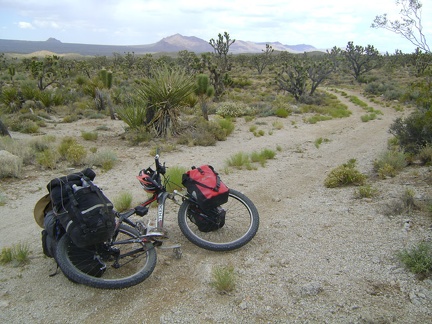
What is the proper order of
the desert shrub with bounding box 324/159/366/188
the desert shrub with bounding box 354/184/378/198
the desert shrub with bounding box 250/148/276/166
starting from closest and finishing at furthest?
the desert shrub with bounding box 354/184/378/198, the desert shrub with bounding box 324/159/366/188, the desert shrub with bounding box 250/148/276/166

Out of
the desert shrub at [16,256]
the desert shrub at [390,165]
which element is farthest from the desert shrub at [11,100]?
the desert shrub at [390,165]

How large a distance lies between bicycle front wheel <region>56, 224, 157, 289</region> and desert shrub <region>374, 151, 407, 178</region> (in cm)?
477

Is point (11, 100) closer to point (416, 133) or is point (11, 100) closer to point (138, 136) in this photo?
point (138, 136)

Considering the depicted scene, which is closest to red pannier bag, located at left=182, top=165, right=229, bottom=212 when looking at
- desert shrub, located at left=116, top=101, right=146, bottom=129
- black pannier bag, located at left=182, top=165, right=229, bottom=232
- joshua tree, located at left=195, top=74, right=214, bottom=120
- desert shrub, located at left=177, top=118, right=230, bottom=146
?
black pannier bag, located at left=182, top=165, right=229, bottom=232

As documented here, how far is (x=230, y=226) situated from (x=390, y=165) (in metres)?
3.87

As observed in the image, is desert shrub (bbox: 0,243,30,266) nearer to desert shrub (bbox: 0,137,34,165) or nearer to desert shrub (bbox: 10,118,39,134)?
desert shrub (bbox: 0,137,34,165)

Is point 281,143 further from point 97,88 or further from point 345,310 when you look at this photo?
point 97,88

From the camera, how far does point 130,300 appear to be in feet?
10.3

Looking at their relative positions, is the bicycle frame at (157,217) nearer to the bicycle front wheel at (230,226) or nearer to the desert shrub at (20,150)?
the bicycle front wheel at (230,226)

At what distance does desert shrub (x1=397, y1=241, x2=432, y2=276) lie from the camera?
3.23 meters

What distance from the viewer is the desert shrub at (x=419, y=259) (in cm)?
323

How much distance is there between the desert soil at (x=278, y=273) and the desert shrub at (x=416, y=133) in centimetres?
118

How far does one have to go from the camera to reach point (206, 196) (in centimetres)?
374

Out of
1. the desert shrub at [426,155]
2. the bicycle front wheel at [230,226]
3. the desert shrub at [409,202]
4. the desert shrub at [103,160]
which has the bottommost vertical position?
the desert shrub at [103,160]
